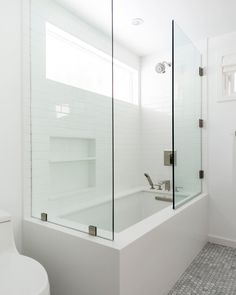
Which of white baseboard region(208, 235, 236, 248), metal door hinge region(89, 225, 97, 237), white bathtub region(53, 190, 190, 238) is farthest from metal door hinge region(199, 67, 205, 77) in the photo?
metal door hinge region(89, 225, 97, 237)

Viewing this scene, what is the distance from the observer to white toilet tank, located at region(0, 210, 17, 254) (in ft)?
4.94

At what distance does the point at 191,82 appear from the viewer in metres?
2.60

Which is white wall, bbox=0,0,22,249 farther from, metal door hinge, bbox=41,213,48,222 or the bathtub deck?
the bathtub deck

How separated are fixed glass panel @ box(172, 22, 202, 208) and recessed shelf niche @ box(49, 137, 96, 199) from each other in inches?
30.3

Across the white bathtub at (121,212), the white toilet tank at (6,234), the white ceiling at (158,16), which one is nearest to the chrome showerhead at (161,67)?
the white ceiling at (158,16)

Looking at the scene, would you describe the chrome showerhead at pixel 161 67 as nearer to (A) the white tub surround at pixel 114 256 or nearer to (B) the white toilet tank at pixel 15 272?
(A) the white tub surround at pixel 114 256

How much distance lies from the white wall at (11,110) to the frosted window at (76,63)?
28cm

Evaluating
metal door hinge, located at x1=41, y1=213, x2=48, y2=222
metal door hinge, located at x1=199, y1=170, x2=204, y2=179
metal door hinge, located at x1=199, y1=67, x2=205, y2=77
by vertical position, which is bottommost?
metal door hinge, located at x1=41, y1=213, x2=48, y2=222

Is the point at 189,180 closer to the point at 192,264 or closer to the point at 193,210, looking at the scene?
the point at 193,210

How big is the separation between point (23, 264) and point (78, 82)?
153cm

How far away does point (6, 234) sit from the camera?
1.53m

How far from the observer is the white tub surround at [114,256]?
1.33 m

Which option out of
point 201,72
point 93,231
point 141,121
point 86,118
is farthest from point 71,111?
point 201,72

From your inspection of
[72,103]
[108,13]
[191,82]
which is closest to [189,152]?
[191,82]
